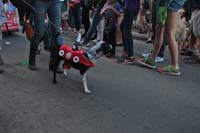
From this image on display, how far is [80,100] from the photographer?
15.6ft

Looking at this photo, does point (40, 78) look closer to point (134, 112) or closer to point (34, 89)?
point (34, 89)

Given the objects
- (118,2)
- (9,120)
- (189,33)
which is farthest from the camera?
(189,33)

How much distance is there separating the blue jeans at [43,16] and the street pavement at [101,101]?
54 centimetres

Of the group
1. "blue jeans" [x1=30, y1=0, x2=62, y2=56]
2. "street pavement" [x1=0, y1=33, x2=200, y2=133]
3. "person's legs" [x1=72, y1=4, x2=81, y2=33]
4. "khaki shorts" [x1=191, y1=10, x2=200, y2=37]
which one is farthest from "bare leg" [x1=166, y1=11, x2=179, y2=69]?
"person's legs" [x1=72, y1=4, x2=81, y2=33]

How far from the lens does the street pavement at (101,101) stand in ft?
13.1

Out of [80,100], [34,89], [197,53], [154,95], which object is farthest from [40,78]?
[197,53]

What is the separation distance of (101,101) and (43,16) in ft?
5.61

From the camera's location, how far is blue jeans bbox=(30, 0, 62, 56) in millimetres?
5680

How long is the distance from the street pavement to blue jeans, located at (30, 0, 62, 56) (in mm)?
541

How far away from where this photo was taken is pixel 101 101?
4.77m

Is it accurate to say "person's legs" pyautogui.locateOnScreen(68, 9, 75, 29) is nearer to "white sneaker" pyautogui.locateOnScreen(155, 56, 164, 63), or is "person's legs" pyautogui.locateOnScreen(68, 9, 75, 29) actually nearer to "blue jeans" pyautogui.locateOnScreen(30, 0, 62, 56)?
"white sneaker" pyautogui.locateOnScreen(155, 56, 164, 63)

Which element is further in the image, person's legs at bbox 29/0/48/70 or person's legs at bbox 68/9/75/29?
person's legs at bbox 68/9/75/29

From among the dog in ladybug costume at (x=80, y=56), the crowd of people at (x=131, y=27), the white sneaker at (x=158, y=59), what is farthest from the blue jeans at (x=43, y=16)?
the white sneaker at (x=158, y=59)

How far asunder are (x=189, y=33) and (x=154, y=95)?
4.07 meters
